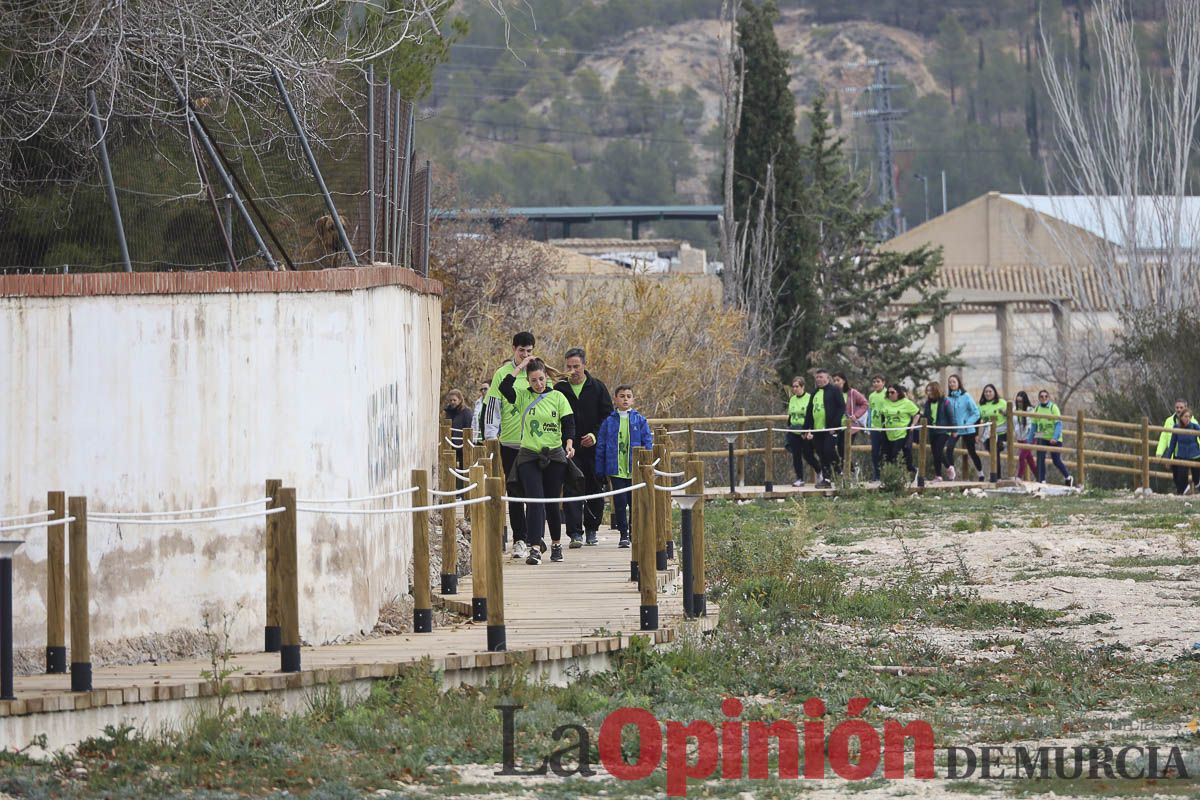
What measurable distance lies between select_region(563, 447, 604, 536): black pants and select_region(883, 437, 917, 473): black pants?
11195 millimetres

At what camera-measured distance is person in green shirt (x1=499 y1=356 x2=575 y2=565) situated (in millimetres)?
15344

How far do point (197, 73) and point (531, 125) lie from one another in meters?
143

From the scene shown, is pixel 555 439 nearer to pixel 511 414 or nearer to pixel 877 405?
pixel 511 414

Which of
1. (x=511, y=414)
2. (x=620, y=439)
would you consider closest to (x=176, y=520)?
(x=511, y=414)

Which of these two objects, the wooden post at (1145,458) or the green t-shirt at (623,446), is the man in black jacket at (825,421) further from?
the green t-shirt at (623,446)

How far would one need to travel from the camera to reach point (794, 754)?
9594 mm

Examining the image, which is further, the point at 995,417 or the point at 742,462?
the point at 742,462

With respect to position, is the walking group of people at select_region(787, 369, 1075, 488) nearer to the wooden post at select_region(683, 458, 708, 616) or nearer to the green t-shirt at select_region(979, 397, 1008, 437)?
the green t-shirt at select_region(979, 397, 1008, 437)

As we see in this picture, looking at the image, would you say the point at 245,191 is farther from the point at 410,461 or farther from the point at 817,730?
the point at 817,730

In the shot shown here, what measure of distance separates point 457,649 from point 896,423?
1729 cm

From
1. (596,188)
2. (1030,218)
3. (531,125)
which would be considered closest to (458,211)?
(1030,218)

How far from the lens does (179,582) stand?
1127 cm

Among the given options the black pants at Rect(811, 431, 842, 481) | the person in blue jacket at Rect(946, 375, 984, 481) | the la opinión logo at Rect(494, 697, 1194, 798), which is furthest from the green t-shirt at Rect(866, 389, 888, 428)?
the la opinión logo at Rect(494, 697, 1194, 798)

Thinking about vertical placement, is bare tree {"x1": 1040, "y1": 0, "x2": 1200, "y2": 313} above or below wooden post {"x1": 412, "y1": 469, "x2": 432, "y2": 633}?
above
